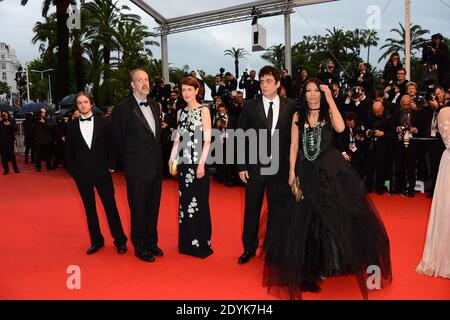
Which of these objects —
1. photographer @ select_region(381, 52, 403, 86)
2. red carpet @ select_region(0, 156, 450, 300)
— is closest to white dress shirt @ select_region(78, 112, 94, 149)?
red carpet @ select_region(0, 156, 450, 300)

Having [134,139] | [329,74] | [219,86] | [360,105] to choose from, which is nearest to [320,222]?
[134,139]

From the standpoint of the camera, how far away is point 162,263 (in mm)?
4629

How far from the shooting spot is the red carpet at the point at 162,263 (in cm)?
380

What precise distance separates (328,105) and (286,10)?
9974 mm

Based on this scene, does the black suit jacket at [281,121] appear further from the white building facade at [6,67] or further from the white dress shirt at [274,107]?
the white building facade at [6,67]

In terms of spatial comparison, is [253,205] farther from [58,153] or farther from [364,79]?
[58,153]

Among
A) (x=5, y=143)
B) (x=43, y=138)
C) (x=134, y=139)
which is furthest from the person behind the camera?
(x=43, y=138)

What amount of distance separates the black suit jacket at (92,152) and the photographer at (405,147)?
5.16 meters

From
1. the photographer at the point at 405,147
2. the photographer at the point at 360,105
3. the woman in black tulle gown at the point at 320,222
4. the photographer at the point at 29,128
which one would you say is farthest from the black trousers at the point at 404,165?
the photographer at the point at 29,128

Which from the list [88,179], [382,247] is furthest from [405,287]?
[88,179]

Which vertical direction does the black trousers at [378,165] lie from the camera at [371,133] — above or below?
below

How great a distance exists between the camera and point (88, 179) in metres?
4.95

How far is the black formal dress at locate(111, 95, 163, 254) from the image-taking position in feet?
15.3

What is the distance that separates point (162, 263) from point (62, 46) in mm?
18319
